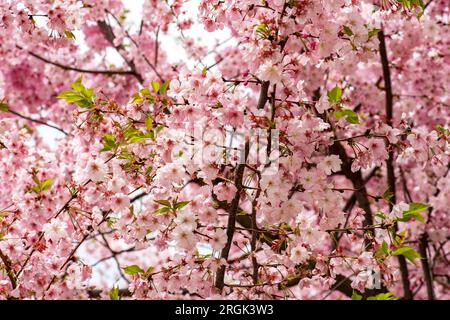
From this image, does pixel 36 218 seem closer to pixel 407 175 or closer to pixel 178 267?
pixel 178 267

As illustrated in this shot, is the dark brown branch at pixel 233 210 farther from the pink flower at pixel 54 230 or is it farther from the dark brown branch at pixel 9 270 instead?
the dark brown branch at pixel 9 270

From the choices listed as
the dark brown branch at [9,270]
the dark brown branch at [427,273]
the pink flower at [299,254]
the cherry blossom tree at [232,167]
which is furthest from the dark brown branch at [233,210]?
the dark brown branch at [427,273]

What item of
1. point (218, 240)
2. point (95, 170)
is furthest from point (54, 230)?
point (218, 240)

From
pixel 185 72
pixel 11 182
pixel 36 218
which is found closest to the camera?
pixel 185 72

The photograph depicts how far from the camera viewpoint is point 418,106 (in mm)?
8977

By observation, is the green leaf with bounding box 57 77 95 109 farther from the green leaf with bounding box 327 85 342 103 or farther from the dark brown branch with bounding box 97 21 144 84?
the dark brown branch with bounding box 97 21 144 84

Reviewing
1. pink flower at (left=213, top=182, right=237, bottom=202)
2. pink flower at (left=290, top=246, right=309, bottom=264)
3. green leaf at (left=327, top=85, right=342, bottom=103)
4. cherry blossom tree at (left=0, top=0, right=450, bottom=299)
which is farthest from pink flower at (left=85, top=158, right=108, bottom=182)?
green leaf at (left=327, top=85, right=342, bottom=103)

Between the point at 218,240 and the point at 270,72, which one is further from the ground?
the point at 270,72

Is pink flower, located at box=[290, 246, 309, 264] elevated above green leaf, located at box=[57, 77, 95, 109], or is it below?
below

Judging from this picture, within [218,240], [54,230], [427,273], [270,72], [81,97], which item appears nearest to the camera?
[270,72]

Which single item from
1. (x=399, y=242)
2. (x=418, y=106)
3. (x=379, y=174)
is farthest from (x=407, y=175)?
(x=399, y=242)

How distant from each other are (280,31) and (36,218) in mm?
2746

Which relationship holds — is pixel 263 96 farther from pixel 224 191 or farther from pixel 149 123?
pixel 149 123

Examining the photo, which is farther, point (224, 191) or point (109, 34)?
point (109, 34)
